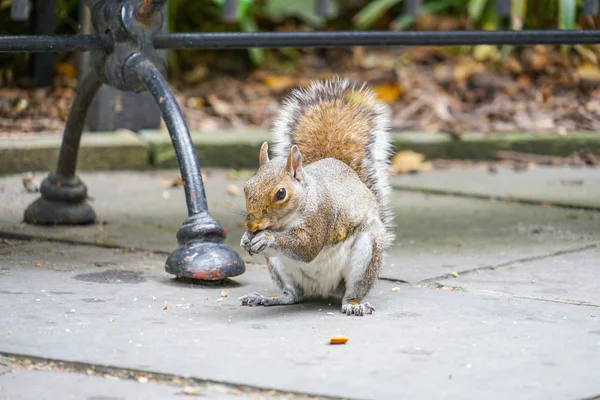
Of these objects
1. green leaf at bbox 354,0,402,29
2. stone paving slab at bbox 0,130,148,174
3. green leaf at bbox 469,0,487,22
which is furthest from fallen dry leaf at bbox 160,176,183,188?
green leaf at bbox 469,0,487,22

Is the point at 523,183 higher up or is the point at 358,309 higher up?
the point at 523,183

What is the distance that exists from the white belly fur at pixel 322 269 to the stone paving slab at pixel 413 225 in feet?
1.23

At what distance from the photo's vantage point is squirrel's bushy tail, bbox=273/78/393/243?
3.45 metres

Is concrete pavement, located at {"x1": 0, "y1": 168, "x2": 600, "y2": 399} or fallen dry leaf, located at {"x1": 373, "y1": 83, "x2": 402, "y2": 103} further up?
fallen dry leaf, located at {"x1": 373, "y1": 83, "x2": 402, "y2": 103}

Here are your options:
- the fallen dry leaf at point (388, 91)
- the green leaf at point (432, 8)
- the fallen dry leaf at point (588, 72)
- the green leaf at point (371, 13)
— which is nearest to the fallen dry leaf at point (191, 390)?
the fallen dry leaf at point (388, 91)

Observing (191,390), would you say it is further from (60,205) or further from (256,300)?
(60,205)

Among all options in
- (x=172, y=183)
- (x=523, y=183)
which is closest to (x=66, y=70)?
(x=172, y=183)

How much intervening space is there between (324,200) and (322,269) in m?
0.20

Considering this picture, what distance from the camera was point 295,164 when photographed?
299 cm

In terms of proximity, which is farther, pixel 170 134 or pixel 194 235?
pixel 170 134

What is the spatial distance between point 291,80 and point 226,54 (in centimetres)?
58

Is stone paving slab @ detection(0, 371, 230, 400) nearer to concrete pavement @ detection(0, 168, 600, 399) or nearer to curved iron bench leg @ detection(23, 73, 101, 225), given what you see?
concrete pavement @ detection(0, 168, 600, 399)

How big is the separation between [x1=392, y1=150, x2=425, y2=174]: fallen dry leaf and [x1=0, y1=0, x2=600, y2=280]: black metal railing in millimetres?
1855

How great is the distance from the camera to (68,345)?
2.60 meters
